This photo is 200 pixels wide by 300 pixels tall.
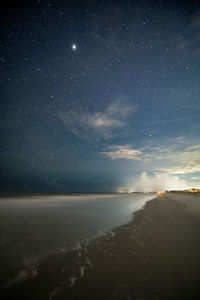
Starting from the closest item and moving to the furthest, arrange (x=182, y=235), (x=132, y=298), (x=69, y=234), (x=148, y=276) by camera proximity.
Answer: (x=132, y=298), (x=148, y=276), (x=182, y=235), (x=69, y=234)

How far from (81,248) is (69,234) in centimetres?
222

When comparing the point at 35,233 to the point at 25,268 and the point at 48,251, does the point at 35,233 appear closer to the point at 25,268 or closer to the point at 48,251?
the point at 48,251

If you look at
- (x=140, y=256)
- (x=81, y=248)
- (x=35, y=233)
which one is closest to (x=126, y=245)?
(x=140, y=256)

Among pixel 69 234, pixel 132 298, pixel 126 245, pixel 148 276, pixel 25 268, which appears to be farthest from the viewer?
pixel 69 234

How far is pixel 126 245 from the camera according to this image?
19.6ft

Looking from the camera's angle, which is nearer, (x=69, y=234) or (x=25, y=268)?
(x=25, y=268)

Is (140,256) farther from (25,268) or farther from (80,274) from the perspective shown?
(25,268)

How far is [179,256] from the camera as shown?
4797 millimetres

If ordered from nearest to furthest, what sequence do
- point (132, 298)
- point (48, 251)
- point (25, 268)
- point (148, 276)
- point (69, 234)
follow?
point (132, 298)
point (148, 276)
point (25, 268)
point (48, 251)
point (69, 234)

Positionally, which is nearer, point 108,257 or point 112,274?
point 112,274

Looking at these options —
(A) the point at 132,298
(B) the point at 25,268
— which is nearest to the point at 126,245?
(A) the point at 132,298

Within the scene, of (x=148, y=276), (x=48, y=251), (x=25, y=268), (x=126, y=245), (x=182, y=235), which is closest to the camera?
(x=148, y=276)

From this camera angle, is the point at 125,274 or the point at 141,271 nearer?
the point at 125,274

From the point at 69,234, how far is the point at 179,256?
5.35 m
